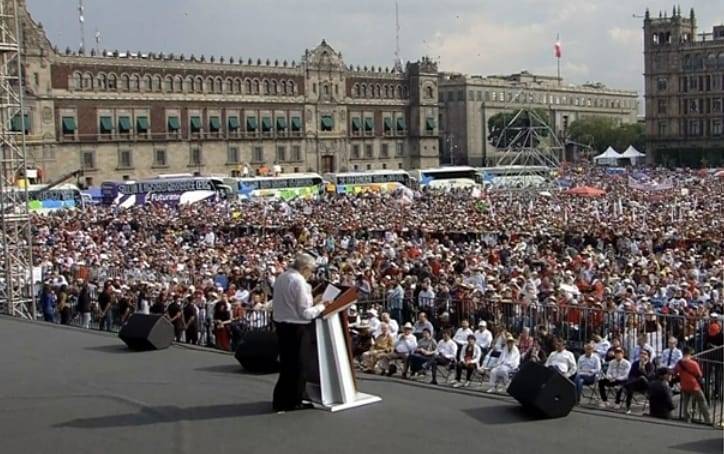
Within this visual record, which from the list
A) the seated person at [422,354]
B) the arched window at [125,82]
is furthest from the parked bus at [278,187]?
the seated person at [422,354]

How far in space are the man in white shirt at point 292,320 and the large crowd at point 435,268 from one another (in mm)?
4848

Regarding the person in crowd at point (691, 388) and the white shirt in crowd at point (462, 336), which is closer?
the person in crowd at point (691, 388)

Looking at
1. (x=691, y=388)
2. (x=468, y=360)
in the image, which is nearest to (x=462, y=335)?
(x=468, y=360)

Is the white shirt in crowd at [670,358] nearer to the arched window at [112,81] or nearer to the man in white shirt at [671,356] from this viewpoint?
the man in white shirt at [671,356]

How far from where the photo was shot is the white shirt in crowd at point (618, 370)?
12.1 metres

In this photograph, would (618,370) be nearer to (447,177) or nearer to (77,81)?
(447,177)

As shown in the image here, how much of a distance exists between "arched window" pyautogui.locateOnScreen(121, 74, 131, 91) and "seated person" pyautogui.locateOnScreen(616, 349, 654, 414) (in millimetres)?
69896

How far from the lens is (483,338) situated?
13.8 meters

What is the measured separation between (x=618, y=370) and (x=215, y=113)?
74.3m

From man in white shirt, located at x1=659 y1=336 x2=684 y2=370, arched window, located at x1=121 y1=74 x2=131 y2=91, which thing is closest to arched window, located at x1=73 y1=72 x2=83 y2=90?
arched window, located at x1=121 y1=74 x2=131 y2=91

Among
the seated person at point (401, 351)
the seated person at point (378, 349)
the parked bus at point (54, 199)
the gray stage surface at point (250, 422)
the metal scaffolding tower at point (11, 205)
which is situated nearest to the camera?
the gray stage surface at point (250, 422)

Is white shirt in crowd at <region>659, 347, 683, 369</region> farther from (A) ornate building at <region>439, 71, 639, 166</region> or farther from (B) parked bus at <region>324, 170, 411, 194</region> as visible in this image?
(A) ornate building at <region>439, 71, 639, 166</region>

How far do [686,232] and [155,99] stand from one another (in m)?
59.5

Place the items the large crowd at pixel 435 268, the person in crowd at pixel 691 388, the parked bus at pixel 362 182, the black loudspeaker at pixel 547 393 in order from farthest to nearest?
the parked bus at pixel 362 182
the large crowd at pixel 435 268
the person in crowd at pixel 691 388
the black loudspeaker at pixel 547 393
